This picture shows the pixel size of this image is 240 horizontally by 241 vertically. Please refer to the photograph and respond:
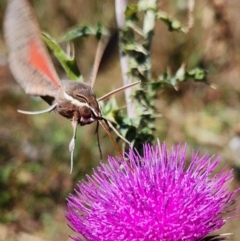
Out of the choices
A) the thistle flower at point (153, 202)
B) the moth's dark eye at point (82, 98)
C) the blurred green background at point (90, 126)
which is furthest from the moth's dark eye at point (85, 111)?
the blurred green background at point (90, 126)

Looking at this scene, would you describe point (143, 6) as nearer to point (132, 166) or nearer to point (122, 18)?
point (122, 18)

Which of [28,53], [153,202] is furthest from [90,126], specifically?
[153,202]

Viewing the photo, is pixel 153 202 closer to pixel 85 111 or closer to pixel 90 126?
pixel 85 111

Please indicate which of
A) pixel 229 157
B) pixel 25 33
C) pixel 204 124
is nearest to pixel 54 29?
pixel 204 124

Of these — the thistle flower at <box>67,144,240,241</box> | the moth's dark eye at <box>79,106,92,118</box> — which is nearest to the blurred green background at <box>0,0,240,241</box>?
the thistle flower at <box>67,144,240,241</box>

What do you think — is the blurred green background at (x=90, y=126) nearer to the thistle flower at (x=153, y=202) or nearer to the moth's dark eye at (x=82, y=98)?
the thistle flower at (x=153, y=202)

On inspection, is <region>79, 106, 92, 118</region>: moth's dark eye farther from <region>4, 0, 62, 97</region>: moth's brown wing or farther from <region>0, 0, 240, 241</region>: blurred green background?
<region>0, 0, 240, 241</region>: blurred green background
